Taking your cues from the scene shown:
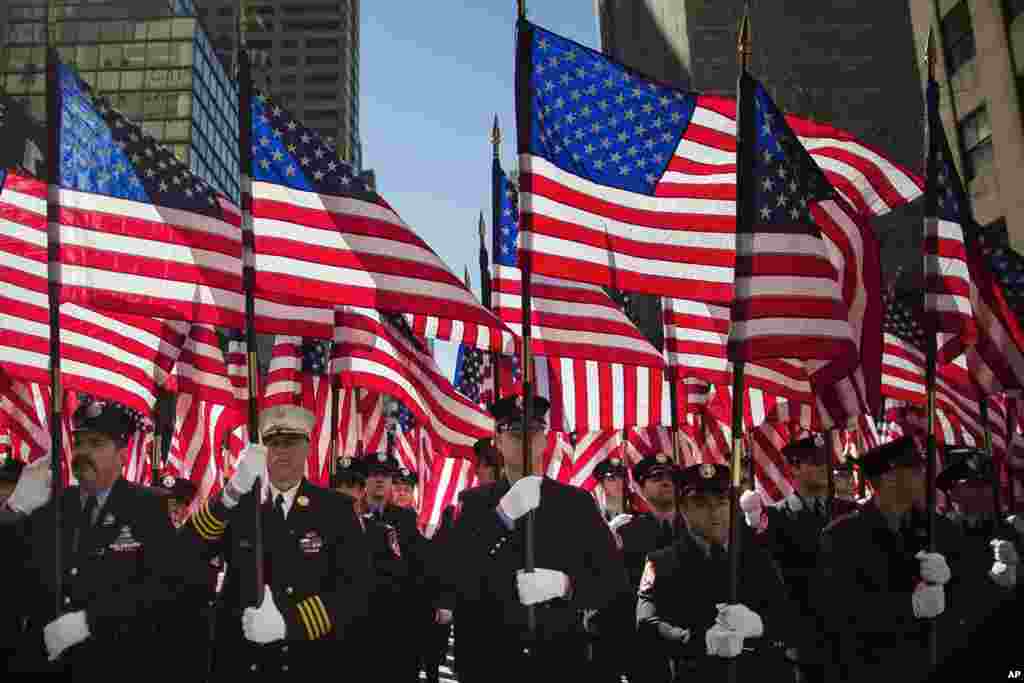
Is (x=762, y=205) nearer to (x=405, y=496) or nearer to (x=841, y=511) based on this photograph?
(x=841, y=511)

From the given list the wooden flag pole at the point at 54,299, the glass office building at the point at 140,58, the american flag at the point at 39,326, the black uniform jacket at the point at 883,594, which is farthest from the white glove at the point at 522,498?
the glass office building at the point at 140,58

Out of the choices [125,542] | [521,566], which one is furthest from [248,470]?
[521,566]

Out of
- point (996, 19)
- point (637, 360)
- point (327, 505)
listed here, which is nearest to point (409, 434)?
point (637, 360)

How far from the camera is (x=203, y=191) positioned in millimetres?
7383

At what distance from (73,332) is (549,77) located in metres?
4.42

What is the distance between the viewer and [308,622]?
515cm

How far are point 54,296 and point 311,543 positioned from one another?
2.41m

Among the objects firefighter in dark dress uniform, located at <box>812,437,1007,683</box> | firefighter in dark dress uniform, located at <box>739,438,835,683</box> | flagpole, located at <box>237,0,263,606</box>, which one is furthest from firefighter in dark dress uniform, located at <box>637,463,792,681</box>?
flagpole, located at <box>237,0,263,606</box>

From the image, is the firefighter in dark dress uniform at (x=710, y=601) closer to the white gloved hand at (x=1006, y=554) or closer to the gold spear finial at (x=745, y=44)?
A: the gold spear finial at (x=745, y=44)

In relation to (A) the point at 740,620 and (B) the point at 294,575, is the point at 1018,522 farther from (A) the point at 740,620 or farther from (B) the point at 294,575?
(B) the point at 294,575

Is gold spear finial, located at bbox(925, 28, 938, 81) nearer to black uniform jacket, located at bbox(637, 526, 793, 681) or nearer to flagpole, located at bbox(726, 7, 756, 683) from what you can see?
flagpole, located at bbox(726, 7, 756, 683)

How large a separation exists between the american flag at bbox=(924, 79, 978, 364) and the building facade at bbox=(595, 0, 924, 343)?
38200 millimetres

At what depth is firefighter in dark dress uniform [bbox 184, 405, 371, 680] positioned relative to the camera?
204 inches

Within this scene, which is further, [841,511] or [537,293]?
[841,511]
